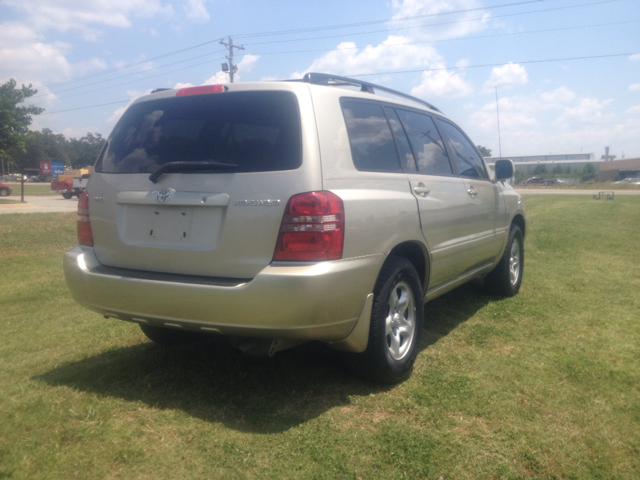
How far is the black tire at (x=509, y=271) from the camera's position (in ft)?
19.5

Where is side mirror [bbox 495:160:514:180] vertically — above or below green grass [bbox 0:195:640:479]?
above

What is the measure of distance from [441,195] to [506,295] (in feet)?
7.57

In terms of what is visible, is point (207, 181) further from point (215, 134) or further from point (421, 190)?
point (421, 190)

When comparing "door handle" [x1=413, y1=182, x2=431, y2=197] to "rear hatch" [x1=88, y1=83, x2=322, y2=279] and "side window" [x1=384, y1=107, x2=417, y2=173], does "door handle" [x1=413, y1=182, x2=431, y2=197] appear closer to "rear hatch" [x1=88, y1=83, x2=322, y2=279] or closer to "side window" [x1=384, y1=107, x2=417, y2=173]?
"side window" [x1=384, y1=107, x2=417, y2=173]

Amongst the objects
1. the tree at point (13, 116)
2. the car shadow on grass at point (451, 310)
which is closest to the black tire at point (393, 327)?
the car shadow on grass at point (451, 310)

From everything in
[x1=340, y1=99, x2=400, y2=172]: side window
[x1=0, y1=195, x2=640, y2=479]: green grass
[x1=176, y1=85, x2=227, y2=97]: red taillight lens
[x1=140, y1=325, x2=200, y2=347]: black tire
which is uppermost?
[x1=176, y1=85, x2=227, y2=97]: red taillight lens

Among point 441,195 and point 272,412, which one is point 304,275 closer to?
point 272,412

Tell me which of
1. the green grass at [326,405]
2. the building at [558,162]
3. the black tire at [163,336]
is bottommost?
the green grass at [326,405]

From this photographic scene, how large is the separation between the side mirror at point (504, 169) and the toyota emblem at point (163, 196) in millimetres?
3672

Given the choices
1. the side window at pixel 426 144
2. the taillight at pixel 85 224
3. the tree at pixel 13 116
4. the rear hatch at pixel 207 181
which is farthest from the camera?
the tree at pixel 13 116

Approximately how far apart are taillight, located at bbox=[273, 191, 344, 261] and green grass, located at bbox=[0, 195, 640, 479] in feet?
3.09

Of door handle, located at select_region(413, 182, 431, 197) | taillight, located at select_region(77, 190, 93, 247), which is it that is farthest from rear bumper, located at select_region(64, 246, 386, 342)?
door handle, located at select_region(413, 182, 431, 197)

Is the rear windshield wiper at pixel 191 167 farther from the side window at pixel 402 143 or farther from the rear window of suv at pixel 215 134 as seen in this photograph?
the side window at pixel 402 143

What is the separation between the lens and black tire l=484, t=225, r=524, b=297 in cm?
593
